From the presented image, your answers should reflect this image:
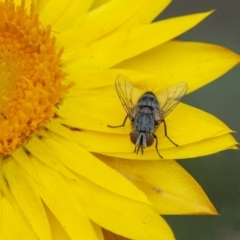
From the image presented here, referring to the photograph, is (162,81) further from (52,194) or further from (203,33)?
(203,33)

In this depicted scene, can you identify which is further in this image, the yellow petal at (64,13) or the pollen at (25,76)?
the yellow petal at (64,13)

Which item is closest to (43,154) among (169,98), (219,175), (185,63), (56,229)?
(56,229)

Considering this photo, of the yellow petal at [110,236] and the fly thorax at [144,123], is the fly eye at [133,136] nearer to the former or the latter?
the fly thorax at [144,123]

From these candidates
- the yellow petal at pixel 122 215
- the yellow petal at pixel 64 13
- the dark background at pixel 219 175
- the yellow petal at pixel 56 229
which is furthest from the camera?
the dark background at pixel 219 175

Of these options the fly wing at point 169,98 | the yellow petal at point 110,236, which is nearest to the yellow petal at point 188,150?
the fly wing at point 169,98

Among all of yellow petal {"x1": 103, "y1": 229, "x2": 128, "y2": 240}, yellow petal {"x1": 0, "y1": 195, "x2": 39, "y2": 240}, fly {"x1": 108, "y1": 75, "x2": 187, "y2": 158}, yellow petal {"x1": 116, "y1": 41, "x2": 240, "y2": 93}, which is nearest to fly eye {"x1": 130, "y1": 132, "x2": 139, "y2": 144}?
fly {"x1": 108, "y1": 75, "x2": 187, "y2": 158}

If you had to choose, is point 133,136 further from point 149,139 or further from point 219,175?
point 219,175

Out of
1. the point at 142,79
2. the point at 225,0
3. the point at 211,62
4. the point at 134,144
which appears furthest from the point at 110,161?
the point at 225,0
